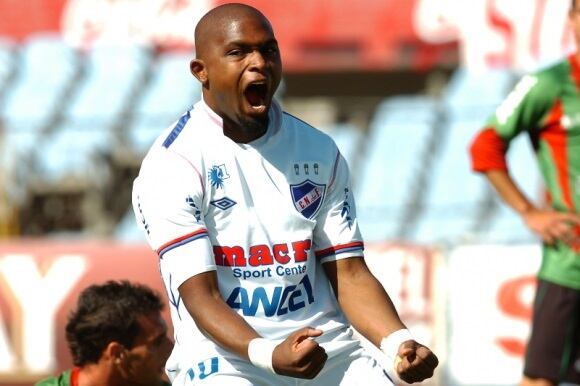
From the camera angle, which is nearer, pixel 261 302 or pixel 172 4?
pixel 261 302

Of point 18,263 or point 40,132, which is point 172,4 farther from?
point 18,263

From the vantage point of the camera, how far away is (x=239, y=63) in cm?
465

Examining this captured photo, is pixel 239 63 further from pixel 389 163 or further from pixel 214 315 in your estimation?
pixel 389 163

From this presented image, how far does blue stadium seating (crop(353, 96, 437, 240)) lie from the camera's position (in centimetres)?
1684

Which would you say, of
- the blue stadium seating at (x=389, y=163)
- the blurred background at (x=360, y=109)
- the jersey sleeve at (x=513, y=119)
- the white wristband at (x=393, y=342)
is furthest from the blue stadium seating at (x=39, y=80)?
the white wristband at (x=393, y=342)

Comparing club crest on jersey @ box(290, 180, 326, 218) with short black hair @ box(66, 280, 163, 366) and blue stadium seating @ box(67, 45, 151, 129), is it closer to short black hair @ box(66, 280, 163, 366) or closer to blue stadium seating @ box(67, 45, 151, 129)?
short black hair @ box(66, 280, 163, 366)

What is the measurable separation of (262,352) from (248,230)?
519 millimetres

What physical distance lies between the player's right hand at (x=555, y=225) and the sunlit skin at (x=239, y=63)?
2571 mm

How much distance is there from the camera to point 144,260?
11.9 meters

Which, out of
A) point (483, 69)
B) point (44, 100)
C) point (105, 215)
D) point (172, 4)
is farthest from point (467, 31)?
point (44, 100)

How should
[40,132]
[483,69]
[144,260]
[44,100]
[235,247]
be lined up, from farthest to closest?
[44,100]
[40,132]
[483,69]
[144,260]
[235,247]

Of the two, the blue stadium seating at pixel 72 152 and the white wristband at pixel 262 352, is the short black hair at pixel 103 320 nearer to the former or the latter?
the white wristband at pixel 262 352

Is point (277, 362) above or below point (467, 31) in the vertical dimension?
below

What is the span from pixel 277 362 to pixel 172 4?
13.8m
